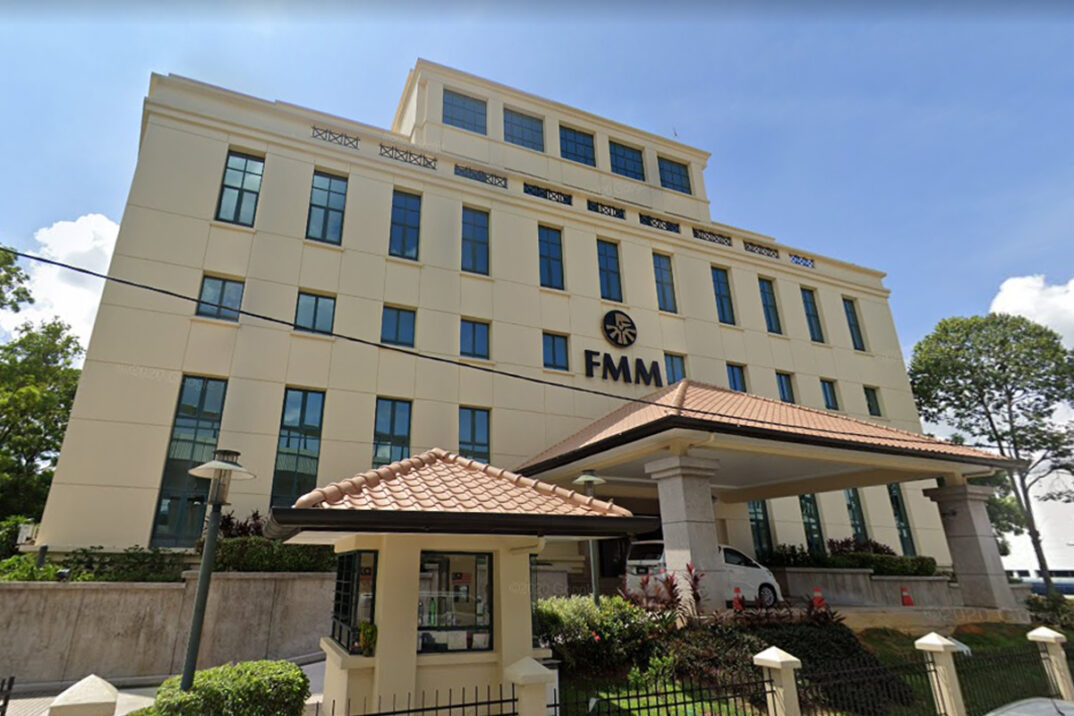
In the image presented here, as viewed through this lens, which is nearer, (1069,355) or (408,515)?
(408,515)

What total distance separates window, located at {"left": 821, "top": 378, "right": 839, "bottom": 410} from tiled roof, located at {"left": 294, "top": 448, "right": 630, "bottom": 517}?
802 inches

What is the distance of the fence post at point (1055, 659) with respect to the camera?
32.1 feet

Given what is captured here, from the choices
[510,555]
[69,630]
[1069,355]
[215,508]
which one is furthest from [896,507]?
[69,630]

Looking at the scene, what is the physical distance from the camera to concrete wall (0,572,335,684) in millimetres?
10195

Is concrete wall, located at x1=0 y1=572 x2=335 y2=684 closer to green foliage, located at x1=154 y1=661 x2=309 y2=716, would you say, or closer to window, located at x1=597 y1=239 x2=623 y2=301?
green foliage, located at x1=154 y1=661 x2=309 y2=716

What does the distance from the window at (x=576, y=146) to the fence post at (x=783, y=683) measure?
20778mm

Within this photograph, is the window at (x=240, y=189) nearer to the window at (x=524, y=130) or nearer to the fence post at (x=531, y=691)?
the window at (x=524, y=130)

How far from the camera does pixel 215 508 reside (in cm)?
684

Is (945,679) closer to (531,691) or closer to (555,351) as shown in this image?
(531,691)

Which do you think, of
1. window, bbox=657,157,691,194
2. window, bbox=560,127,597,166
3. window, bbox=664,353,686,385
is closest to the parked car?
window, bbox=664,353,686,385

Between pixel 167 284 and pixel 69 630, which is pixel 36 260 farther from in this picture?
pixel 167 284

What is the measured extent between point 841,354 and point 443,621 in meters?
24.4

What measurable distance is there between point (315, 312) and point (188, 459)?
17.5 feet

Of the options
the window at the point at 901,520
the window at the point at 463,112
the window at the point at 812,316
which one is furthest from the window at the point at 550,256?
the window at the point at 901,520
